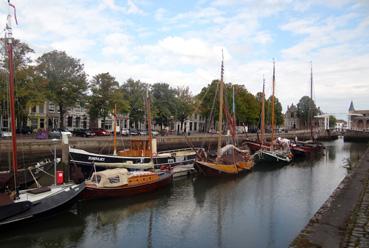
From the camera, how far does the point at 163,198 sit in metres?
23.6

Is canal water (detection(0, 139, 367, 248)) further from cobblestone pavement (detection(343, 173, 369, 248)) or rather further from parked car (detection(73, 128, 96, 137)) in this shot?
parked car (detection(73, 128, 96, 137))

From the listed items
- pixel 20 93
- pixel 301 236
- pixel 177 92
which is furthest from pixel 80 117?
pixel 301 236

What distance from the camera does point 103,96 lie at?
56.9 meters

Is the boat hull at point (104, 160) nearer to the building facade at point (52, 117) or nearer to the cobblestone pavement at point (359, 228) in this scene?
the cobblestone pavement at point (359, 228)

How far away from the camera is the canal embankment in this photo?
428 inches

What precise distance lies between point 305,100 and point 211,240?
454ft

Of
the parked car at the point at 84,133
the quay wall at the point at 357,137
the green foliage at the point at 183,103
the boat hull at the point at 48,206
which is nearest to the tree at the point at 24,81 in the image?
the parked car at the point at 84,133

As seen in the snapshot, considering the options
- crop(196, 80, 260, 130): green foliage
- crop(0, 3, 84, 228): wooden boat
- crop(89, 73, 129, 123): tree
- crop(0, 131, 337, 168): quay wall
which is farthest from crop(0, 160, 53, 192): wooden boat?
crop(196, 80, 260, 130): green foliage

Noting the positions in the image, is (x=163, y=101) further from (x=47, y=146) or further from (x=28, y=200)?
(x=28, y=200)

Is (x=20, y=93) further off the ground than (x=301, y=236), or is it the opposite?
(x=20, y=93)

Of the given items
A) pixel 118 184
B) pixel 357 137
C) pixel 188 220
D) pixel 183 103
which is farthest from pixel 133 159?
pixel 357 137

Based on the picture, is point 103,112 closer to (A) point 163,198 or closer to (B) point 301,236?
(A) point 163,198

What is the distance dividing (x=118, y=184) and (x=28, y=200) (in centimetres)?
629

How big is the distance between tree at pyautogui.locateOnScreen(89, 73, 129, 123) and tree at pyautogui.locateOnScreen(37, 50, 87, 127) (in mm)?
4939
